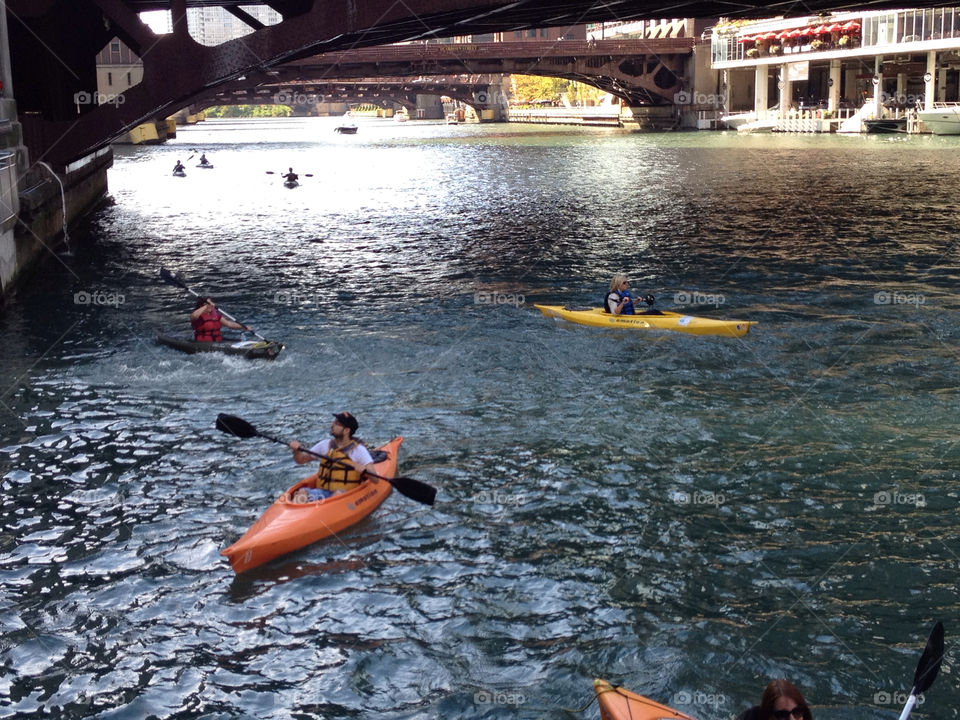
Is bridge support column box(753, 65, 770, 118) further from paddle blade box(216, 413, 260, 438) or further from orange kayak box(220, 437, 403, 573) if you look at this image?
orange kayak box(220, 437, 403, 573)

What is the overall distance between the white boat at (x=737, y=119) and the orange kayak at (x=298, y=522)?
86374mm

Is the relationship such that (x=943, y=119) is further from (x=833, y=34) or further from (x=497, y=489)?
(x=497, y=489)

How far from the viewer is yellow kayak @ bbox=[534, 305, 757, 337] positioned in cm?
1878

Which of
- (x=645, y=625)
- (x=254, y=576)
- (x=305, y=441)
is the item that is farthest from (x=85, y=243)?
(x=645, y=625)

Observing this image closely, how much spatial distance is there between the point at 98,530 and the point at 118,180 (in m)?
48.2

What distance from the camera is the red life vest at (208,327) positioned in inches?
720

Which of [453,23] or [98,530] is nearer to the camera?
[98,530]

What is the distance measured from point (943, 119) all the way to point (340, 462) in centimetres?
6673

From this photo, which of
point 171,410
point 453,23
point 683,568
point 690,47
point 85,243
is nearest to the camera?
point 683,568

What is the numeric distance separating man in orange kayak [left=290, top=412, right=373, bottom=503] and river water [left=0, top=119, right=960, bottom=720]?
613 millimetres

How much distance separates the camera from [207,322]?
722 inches

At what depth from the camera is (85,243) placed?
32.2m

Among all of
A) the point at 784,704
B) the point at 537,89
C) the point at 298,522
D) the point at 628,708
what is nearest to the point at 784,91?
the point at 537,89

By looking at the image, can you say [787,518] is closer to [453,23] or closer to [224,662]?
[224,662]
